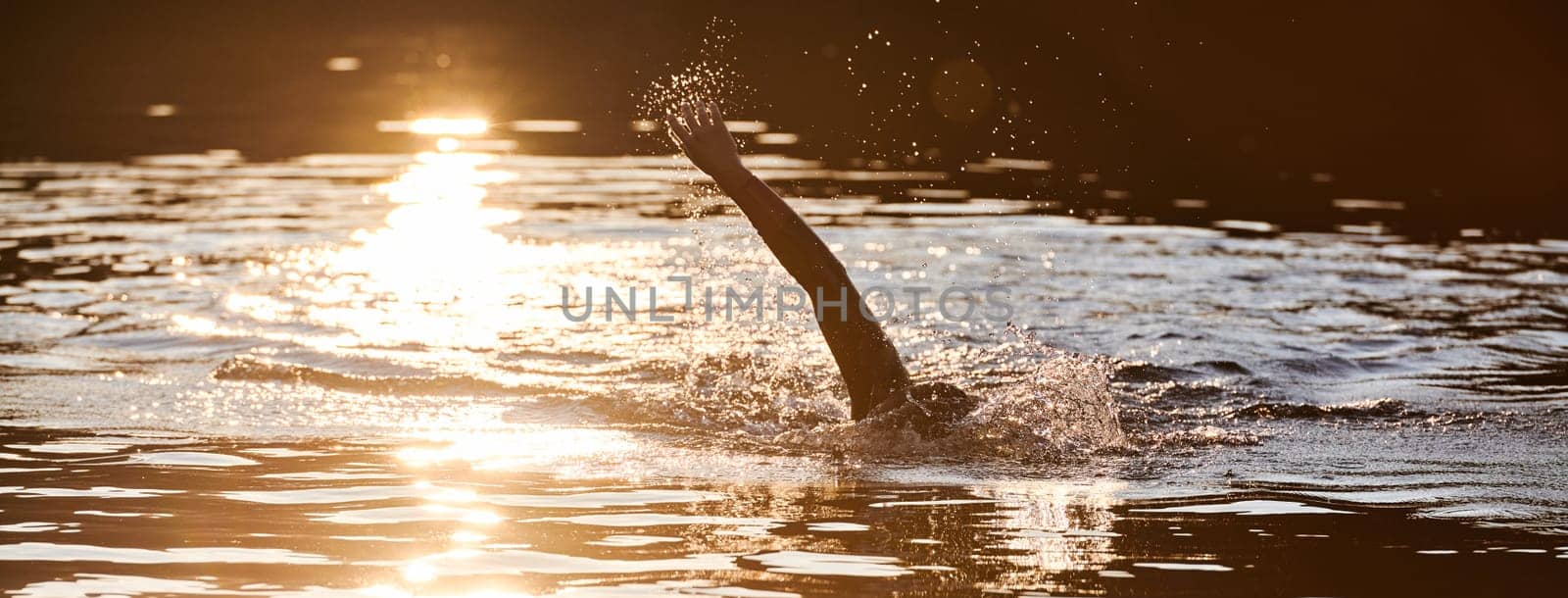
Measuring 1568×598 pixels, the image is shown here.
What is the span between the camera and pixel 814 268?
7535 mm

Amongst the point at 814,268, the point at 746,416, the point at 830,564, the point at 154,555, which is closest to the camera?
the point at 830,564

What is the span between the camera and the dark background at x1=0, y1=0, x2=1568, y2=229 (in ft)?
76.0

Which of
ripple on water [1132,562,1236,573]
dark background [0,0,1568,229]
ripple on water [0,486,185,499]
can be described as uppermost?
dark background [0,0,1568,229]

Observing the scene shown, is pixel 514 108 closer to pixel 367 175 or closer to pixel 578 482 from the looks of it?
pixel 367 175

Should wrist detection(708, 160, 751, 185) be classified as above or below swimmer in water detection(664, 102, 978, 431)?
above

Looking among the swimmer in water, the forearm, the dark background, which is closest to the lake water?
the swimmer in water

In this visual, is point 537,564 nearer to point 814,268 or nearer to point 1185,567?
point 1185,567

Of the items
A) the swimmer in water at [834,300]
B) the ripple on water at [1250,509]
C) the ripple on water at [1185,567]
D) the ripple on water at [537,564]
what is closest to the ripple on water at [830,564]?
the ripple on water at [537,564]

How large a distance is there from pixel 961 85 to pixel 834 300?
25433 mm

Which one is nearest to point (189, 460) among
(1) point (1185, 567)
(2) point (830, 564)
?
(2) point (830, 564)

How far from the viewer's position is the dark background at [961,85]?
23.2m

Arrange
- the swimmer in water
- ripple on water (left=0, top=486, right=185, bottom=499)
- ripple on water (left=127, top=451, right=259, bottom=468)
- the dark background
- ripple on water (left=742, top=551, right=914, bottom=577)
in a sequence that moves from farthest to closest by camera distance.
A: the dark background → the swimmer in water → ripple on water (left=127, top=451, right=259, bottom=468) → ripple on water (left=0, top=486, right=185, bottom=499) → ripple on water (left=742, top=551, right=914, bottom=577)

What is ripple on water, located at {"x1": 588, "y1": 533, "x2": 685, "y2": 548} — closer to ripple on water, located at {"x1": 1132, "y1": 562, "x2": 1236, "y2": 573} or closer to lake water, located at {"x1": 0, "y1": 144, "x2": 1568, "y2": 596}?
lake water, located at {"x1": 0, "y1": 144, "x2": 1568, "y2": 596}

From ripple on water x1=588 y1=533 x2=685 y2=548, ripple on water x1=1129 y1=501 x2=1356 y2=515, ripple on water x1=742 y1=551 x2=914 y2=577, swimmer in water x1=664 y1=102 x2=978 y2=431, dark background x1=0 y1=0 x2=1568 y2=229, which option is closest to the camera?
ripple on water x1=742 y1=551 x2=914 y2=577
